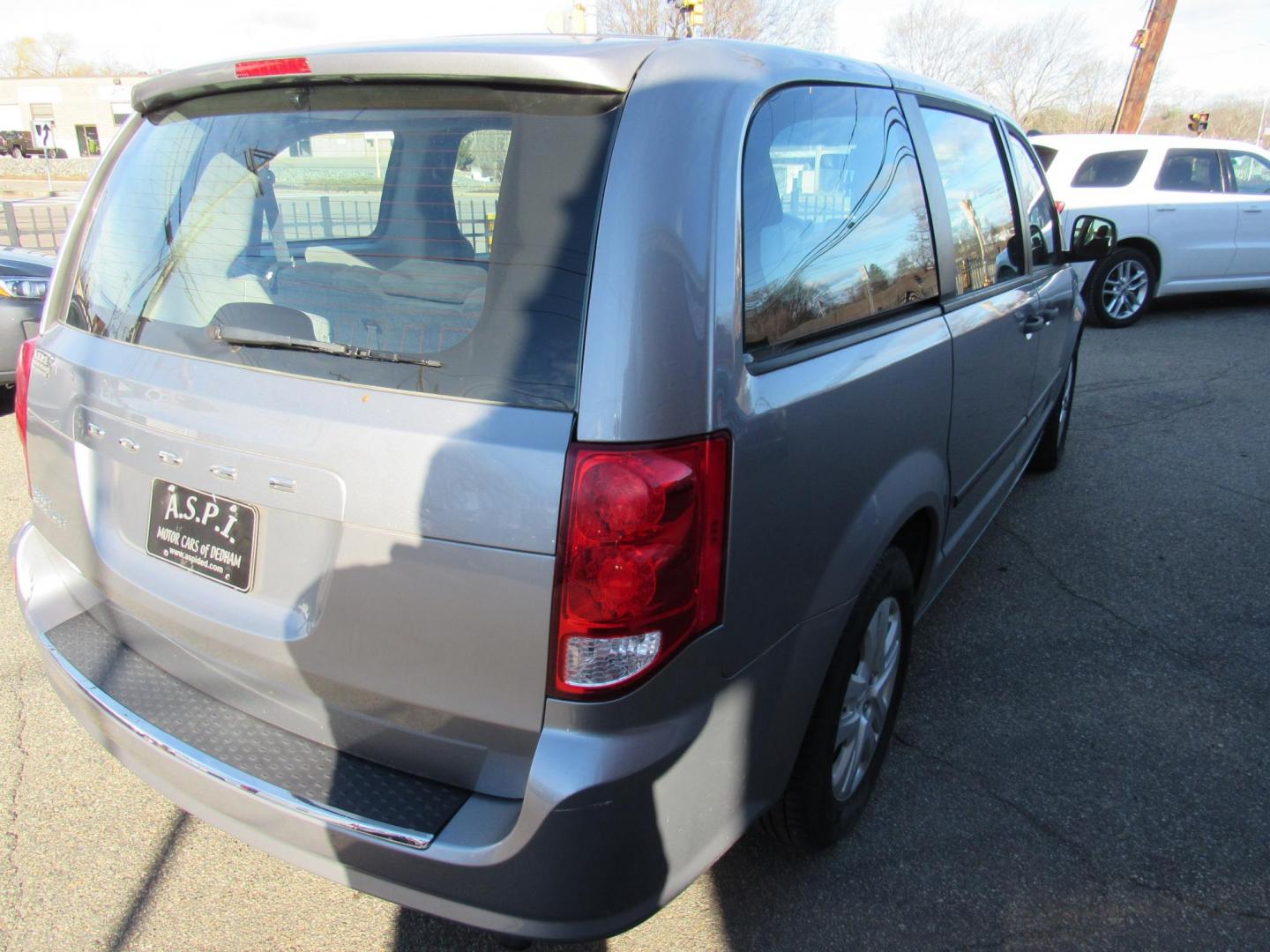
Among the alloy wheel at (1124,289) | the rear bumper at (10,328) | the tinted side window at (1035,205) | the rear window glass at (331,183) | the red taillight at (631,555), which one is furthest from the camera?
the alloy wheel at (1124,289)

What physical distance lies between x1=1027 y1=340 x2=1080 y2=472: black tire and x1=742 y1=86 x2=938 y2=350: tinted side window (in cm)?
290

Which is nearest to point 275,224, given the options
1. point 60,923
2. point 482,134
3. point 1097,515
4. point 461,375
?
point 482,134

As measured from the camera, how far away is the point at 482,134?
167cm

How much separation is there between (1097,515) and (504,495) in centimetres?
420

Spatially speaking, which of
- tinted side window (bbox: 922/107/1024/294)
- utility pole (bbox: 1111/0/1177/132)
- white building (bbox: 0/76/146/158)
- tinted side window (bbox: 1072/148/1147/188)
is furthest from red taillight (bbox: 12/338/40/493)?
white building (bbox: 0/76/146/158)

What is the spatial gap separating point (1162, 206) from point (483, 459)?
1013cm

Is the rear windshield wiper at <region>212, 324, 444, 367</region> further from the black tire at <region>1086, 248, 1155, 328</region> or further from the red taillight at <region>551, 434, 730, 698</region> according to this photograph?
the black tire at <region>1086, 248, 1155, 328</region>

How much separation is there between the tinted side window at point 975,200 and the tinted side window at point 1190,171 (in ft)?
24.6

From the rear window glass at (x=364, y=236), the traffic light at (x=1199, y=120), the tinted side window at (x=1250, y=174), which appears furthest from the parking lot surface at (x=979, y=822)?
the traffic light at (x=1199, y=120)

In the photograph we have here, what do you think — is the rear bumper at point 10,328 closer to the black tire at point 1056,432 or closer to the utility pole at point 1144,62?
the black tire at point 1056,432

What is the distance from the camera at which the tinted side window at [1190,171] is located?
9.52m

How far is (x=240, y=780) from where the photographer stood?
172cm

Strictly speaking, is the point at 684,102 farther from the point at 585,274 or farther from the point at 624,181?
the point at 585,274

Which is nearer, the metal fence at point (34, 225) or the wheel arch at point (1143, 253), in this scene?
the wheel arch at point (1143, 253)
